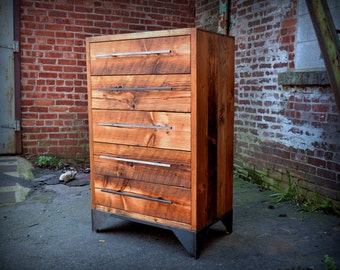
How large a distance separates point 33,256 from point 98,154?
84 cm

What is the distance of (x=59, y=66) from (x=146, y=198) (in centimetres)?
326

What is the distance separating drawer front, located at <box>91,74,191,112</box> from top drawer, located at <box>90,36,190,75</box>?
1.8 inches

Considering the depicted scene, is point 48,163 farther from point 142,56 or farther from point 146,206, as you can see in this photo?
point 142,56

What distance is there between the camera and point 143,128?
268 cm

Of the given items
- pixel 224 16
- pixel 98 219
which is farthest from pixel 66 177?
pixel 224 16

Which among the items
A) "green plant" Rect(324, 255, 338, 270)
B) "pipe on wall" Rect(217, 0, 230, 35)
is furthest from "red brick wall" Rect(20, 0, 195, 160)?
"green plant" Rect(324, 255, 338, 270)

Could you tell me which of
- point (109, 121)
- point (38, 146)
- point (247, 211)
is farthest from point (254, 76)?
point (38, 146)

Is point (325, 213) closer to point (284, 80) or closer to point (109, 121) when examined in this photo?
point (284, 80)

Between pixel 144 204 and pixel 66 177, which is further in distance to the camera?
pixel 66 177

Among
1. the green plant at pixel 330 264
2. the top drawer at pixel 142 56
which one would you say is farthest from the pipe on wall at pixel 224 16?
the green plant at pixel 330 264

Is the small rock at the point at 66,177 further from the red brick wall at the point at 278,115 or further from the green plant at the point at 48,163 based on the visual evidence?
the red brick wall at the point at 278,115

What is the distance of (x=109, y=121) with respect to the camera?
9.30ft

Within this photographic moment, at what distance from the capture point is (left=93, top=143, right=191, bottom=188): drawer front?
8.41 ft

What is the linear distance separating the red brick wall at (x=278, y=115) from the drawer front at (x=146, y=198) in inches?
63.0
